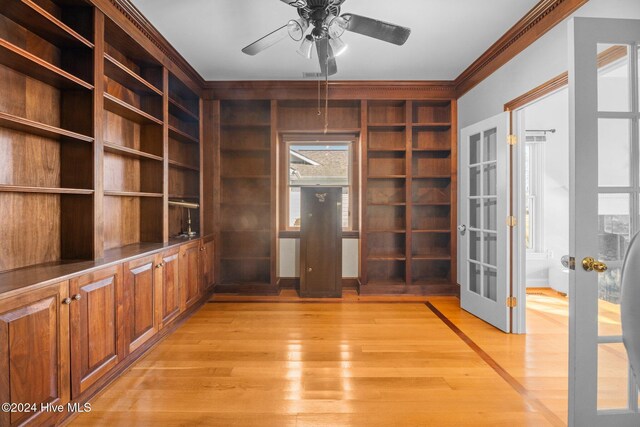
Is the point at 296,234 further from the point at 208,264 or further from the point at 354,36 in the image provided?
the point at 354,36

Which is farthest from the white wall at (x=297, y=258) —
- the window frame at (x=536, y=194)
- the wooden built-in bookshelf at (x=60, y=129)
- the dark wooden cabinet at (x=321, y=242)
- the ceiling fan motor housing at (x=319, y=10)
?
the ceiling fan motor housing at (x=319, y=10)

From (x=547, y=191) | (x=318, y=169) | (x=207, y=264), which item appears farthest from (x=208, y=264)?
(x=547, y=191)

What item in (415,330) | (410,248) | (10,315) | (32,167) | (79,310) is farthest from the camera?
(410,248)

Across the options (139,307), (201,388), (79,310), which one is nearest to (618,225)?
(201,388)

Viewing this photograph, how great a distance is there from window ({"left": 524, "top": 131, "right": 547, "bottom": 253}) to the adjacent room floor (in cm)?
161

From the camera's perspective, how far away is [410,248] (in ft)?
13.8

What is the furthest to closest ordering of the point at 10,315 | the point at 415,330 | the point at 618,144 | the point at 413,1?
the point at 415,330, the point at 413,1, the point at 618,144, the point at 10,315

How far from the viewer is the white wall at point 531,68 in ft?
6.56

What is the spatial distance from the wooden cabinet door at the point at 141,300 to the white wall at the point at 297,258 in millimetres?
1935

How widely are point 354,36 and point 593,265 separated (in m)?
2.51

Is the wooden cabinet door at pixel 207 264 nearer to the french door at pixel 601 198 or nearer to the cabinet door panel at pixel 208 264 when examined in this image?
the cabinet door panel at pixel 208 264

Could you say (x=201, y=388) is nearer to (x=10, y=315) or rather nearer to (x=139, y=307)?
(x=139, y=307)

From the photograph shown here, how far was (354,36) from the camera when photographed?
2955mm

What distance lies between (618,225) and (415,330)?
1.92 metres
